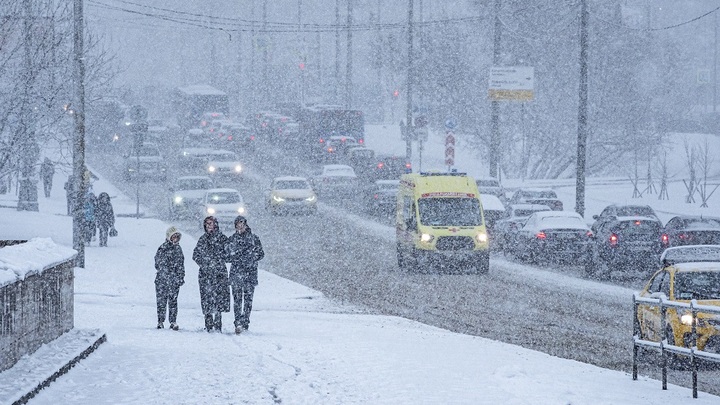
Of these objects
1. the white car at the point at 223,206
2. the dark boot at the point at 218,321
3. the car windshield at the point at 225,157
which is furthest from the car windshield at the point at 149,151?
the dark boot at the point at 218,321

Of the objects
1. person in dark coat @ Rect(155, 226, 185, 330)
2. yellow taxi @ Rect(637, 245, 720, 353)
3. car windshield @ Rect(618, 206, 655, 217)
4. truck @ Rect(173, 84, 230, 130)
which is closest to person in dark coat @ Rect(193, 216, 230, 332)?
person in dark coat @ Rect(155, 226, 185, 330)

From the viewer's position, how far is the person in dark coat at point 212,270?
15.9m

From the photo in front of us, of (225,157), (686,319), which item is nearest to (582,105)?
(686,319)

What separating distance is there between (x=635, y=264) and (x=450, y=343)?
13.8 meters

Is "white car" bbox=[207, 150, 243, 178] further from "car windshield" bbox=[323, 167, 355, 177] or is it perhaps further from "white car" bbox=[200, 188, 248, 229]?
"white car" bbox=[200, 188, 248, 229]

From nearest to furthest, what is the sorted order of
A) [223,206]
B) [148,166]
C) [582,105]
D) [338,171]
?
[582,105] < [223,206] < [338,171] < [148,166]

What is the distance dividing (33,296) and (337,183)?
39185 mm

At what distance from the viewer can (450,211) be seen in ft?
94.6

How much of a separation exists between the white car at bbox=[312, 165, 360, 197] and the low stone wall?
3678cm

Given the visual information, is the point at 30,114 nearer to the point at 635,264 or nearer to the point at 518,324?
the point at 518,324

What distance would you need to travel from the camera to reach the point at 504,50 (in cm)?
6375

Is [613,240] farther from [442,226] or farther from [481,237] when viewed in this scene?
[442,226]

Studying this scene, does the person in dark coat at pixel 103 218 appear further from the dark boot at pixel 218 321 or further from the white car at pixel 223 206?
the dark boot at pixel 218 321

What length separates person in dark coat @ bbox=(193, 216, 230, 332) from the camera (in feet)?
52.3
